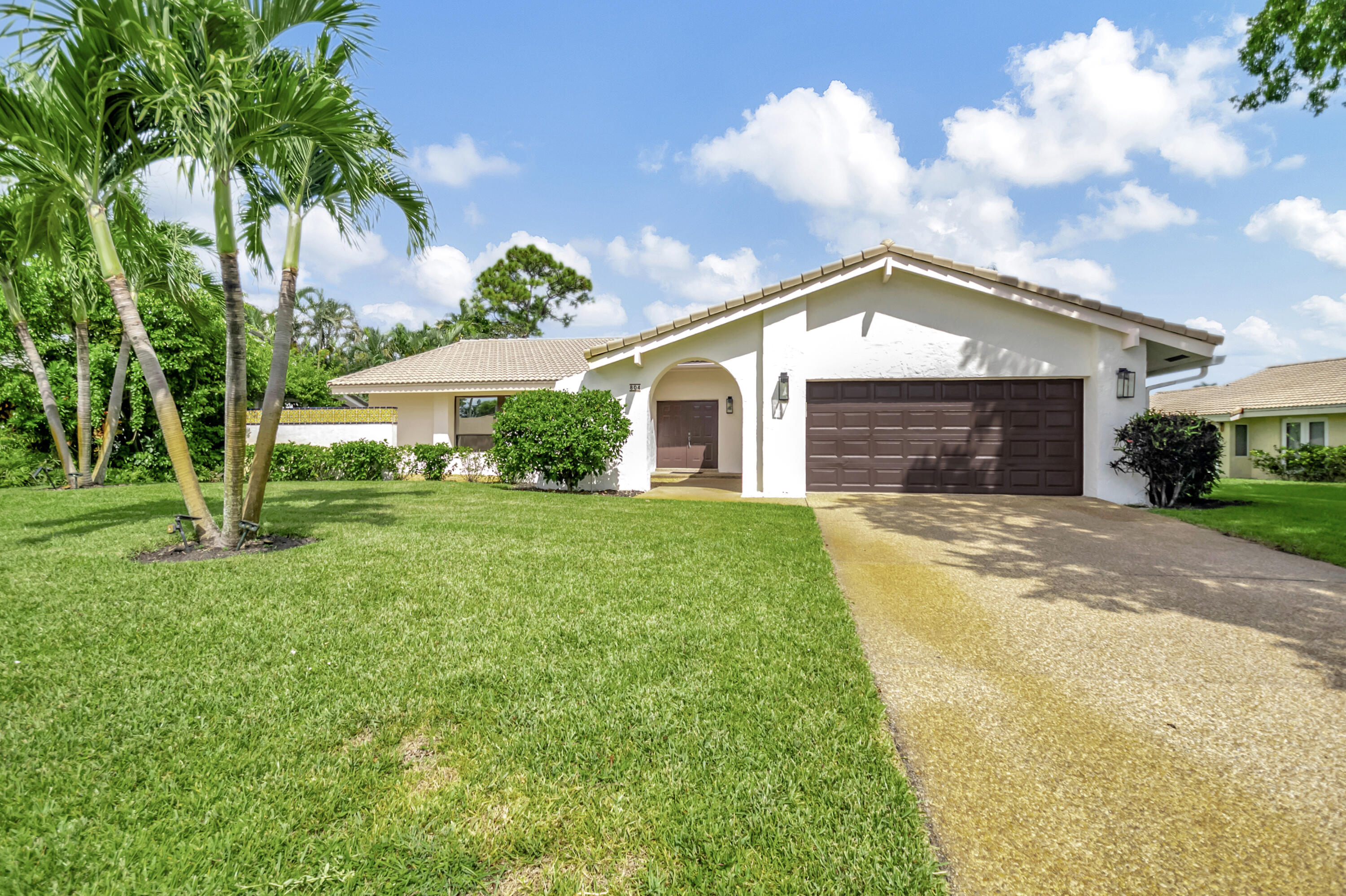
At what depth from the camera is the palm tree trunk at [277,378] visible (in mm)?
6273

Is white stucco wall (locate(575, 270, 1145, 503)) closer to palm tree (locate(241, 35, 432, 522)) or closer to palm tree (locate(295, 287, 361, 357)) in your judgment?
palm tree (locate(241, 35, 432, 522))

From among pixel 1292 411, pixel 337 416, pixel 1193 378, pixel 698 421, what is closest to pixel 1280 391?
pixel 1292 411

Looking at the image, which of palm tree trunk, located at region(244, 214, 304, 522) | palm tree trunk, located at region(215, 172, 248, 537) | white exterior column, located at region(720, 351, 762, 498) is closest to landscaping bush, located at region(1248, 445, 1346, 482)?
white exterior column, located at region(720, 351, 762, 498)

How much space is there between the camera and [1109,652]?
11.7ft

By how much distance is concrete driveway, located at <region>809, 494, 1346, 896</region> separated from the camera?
1.85 metres

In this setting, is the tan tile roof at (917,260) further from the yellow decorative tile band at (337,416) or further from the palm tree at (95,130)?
the yellow decorative tile band at (337,416)

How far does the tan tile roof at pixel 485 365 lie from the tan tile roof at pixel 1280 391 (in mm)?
20283

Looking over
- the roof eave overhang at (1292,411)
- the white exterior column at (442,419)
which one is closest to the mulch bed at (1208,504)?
the roof eave overhang at (1292,411)

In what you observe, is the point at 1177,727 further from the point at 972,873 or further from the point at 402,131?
the point at 402,131

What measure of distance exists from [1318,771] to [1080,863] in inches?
56.8

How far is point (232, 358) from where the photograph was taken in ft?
19.4

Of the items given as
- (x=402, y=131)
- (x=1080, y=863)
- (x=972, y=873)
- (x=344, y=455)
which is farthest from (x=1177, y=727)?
(x=344, y=455)

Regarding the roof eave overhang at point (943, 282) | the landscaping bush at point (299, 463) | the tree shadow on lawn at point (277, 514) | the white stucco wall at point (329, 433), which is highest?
the roof eave overhang at point (943, 282)

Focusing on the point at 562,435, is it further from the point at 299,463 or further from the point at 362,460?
the point at 299,463
